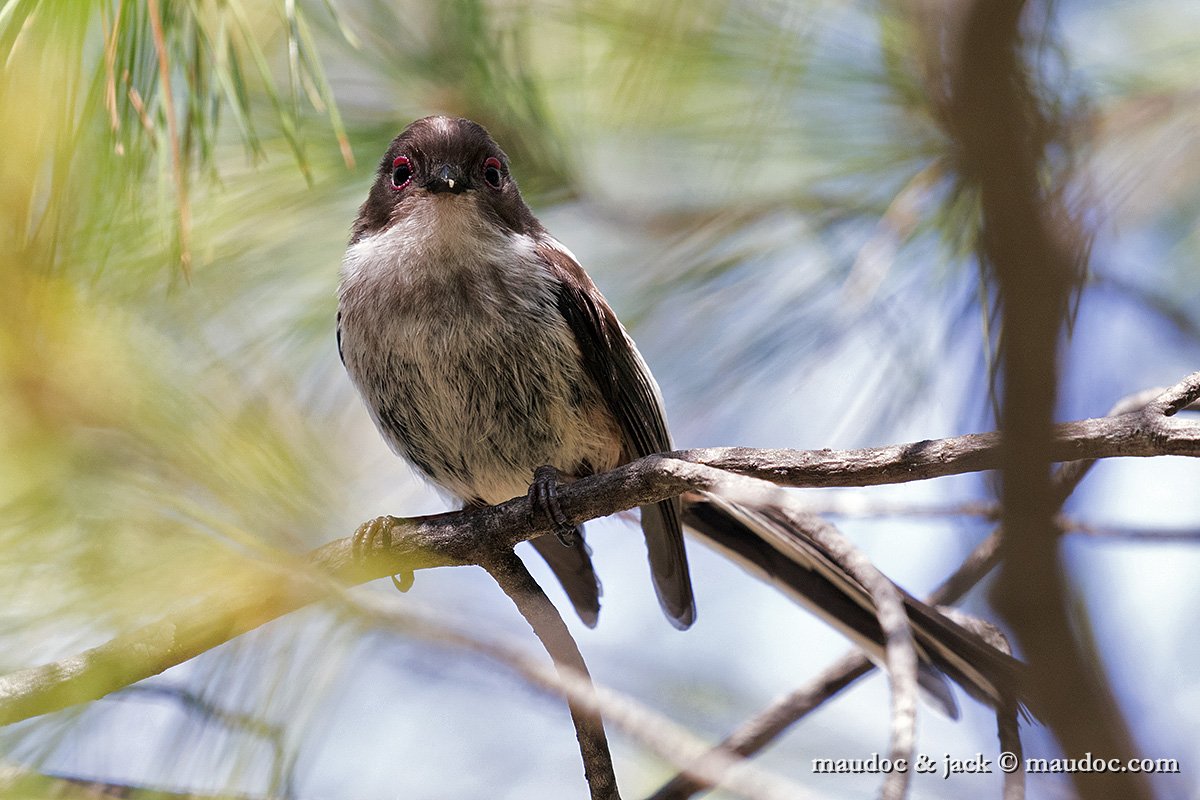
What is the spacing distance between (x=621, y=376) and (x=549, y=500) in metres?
0.69

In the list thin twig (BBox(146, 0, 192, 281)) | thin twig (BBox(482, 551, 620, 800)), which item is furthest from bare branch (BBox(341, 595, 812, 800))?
thin twig (BBox(146, 0, 192, 281))

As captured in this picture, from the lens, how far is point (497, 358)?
2922 mm

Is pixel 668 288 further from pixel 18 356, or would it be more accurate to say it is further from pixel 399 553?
pixel 18 356

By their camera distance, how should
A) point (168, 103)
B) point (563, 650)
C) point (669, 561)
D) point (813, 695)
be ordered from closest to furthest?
point (168, 103)
point (563, 650)
point (813, 695)
point (669, 561)

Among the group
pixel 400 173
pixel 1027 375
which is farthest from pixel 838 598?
pixel 1027 375

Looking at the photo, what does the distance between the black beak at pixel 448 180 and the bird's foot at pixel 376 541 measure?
0.93 meters

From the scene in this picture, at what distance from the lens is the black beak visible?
295 centimetres

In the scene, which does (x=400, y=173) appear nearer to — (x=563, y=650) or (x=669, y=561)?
(x=669, y=561)

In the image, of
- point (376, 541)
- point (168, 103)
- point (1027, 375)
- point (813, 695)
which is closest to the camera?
point (1027, 375)

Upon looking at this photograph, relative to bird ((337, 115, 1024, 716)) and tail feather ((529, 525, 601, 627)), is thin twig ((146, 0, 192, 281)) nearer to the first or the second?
bird ((337, 115, 1024, 716))

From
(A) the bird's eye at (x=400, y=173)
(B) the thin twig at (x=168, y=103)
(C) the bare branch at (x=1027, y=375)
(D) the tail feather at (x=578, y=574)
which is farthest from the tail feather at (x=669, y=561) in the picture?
(C) the bare branch at (x=1027, y=375)

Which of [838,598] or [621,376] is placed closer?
[838,598]

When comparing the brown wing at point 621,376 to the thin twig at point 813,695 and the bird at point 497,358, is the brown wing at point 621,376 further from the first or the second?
the thin twig at point 813,695

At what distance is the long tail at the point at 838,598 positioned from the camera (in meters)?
2.34
